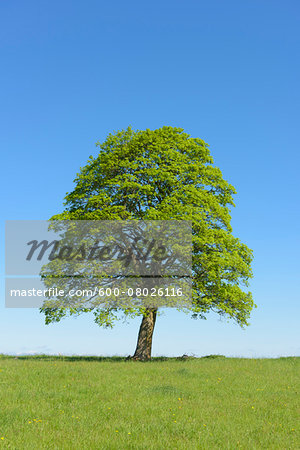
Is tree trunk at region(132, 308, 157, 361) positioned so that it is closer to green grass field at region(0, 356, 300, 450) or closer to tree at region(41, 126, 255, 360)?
tree at region(41, 126, 255, 360)

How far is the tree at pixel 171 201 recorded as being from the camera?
91.0ft

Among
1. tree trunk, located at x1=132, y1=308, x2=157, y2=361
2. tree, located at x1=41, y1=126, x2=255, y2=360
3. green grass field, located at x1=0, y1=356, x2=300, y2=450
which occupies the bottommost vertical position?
green grass field, located at x1=0, y1=356, x2=300, y2=450

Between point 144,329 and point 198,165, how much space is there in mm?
12166

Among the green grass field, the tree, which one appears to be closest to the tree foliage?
the tree

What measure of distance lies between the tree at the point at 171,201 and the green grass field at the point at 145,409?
6840 millimetres

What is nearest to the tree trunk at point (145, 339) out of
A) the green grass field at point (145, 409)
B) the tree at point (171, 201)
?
the tree at point (171, 201)

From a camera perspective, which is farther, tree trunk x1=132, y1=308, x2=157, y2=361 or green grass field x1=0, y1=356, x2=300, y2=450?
tree trunk x1=132, y1=308, x2=157, y2=361

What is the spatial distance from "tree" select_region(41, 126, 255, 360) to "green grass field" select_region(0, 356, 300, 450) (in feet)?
22.4

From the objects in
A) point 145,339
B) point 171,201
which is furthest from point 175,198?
point 145,339

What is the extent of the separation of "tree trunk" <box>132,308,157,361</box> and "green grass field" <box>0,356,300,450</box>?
7085mm

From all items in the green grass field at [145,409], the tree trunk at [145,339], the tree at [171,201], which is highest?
the tree at [171,201]

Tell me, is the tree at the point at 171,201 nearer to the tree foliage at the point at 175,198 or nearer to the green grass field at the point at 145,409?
the tree foliage at the point at 175,198

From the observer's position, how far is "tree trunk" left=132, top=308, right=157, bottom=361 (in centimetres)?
2911

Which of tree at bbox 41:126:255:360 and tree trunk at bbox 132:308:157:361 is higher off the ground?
tree at bbox 41:126:255:360
